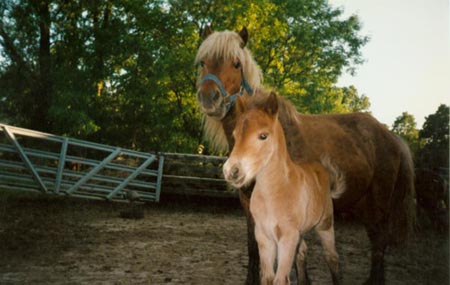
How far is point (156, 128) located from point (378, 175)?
5.46m

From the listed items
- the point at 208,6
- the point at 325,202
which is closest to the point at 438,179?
the point at 325,202

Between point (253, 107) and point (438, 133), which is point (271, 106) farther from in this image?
point (438, 133)

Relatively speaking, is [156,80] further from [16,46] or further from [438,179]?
[438,179]

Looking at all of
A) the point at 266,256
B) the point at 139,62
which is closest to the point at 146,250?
the point at 266,256

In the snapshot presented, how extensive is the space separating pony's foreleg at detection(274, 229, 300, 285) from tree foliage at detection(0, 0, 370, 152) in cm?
582

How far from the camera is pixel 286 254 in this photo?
1.76 m

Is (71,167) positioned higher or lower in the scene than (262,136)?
lower

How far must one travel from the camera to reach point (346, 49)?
310 inches

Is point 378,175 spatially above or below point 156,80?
below

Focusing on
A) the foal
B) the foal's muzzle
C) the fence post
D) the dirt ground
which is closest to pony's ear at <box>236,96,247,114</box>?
the foal

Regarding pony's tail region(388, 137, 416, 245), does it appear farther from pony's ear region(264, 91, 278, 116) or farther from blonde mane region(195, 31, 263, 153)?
pony's ear region(264, 91, 278, 116)

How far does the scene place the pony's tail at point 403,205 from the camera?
10.4ft

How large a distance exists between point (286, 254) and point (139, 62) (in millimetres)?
6861

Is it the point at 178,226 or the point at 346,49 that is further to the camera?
the point at 346,49
